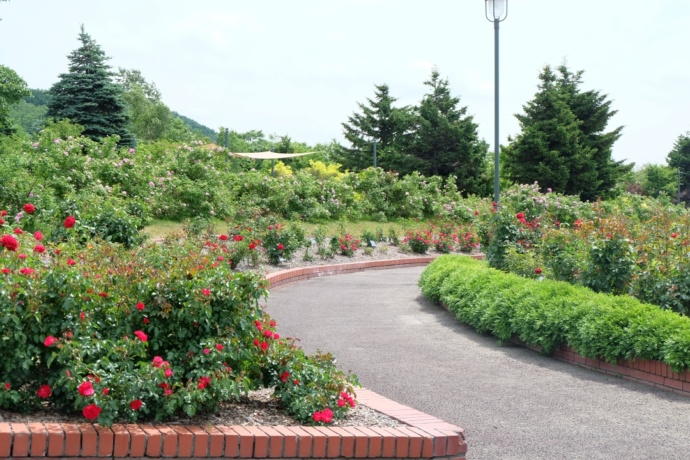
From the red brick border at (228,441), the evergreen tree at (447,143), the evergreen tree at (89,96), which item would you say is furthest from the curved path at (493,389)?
the evergreen tree at (447,143)

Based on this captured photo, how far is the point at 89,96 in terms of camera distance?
125 ft

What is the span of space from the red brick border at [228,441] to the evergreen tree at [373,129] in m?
45.1

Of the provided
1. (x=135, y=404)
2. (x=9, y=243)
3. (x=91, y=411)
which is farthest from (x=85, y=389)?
(x=9, y=243)

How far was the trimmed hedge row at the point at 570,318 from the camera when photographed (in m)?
6.71

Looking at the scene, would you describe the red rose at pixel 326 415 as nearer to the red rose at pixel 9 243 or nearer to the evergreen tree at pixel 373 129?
the red rose at pixel 9 243

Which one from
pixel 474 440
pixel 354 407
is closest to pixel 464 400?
pixel 474 440

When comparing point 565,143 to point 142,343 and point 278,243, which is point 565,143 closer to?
point 278,243

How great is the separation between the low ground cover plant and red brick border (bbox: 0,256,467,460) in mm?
123

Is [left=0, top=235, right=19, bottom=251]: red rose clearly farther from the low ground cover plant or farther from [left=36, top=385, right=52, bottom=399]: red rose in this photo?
[left=36, top=385, right=52, bottom=399]: red rose

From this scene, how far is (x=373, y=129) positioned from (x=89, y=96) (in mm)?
19211

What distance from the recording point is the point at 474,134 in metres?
45.1

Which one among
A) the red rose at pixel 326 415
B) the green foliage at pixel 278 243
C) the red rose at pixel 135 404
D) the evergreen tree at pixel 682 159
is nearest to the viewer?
the red rose at pixel 135 404

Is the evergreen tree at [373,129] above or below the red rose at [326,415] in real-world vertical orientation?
above

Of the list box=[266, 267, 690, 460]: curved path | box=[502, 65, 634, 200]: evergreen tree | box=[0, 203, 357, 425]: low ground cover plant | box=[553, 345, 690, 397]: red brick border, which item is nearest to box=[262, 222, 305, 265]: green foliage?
box=[266, 267, 690, 460]: curved path
